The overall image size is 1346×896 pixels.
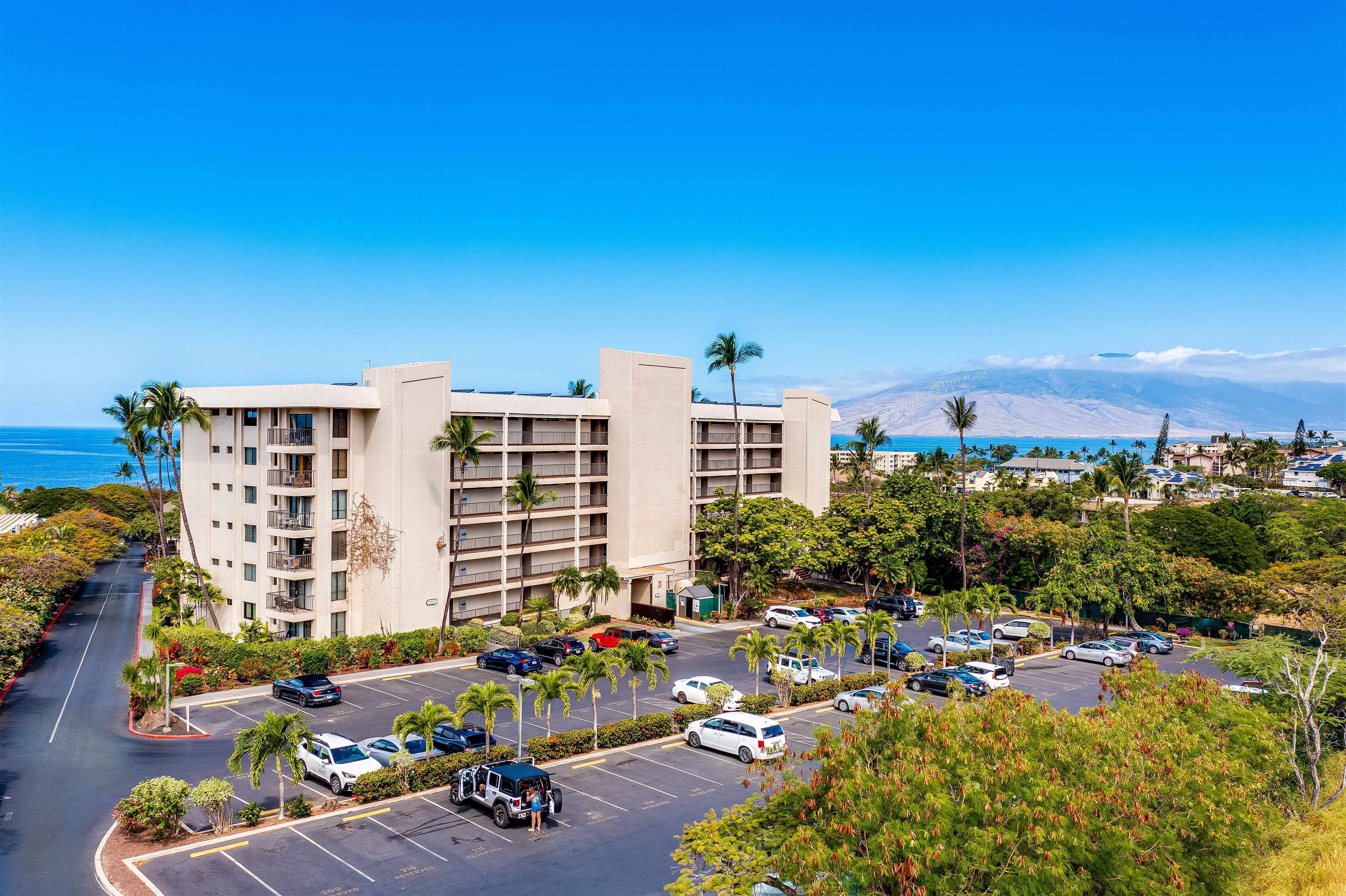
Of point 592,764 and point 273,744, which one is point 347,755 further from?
point 592,764

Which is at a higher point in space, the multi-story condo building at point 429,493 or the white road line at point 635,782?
the multi-story condo building at point 429,493

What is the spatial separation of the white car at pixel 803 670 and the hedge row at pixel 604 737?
8.04m

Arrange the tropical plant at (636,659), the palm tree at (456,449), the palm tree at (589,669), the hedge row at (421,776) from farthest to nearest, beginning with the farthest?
the palm tree at (456,449) < the tropical plant at (636,659) < the palm tree at (589,669) < the hedge row at (421,776)

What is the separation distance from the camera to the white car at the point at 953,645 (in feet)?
164

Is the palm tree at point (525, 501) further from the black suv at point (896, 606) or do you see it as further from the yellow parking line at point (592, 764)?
the black suv at point (896, 606)

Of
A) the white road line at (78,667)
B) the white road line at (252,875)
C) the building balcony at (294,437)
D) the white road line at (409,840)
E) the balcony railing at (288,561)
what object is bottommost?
Answer: the white road line at (78,667)

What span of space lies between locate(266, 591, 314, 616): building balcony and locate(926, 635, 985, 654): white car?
37.0 meters

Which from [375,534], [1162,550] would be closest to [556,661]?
[375,534]

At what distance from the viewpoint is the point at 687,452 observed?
6425 centimetres

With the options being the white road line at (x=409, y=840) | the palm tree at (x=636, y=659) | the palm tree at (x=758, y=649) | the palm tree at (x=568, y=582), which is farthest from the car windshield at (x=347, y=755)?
the palm tree at (x=568, y=582)

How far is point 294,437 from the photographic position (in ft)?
157

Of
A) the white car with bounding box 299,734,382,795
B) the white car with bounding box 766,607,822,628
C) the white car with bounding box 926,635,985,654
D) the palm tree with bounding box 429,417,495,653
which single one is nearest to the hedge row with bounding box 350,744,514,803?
the white car with bounding box 299,734,382,795

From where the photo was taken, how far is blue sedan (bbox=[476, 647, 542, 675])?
43500 mm

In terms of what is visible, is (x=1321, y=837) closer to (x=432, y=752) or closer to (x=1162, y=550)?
(x=432, y=752)
